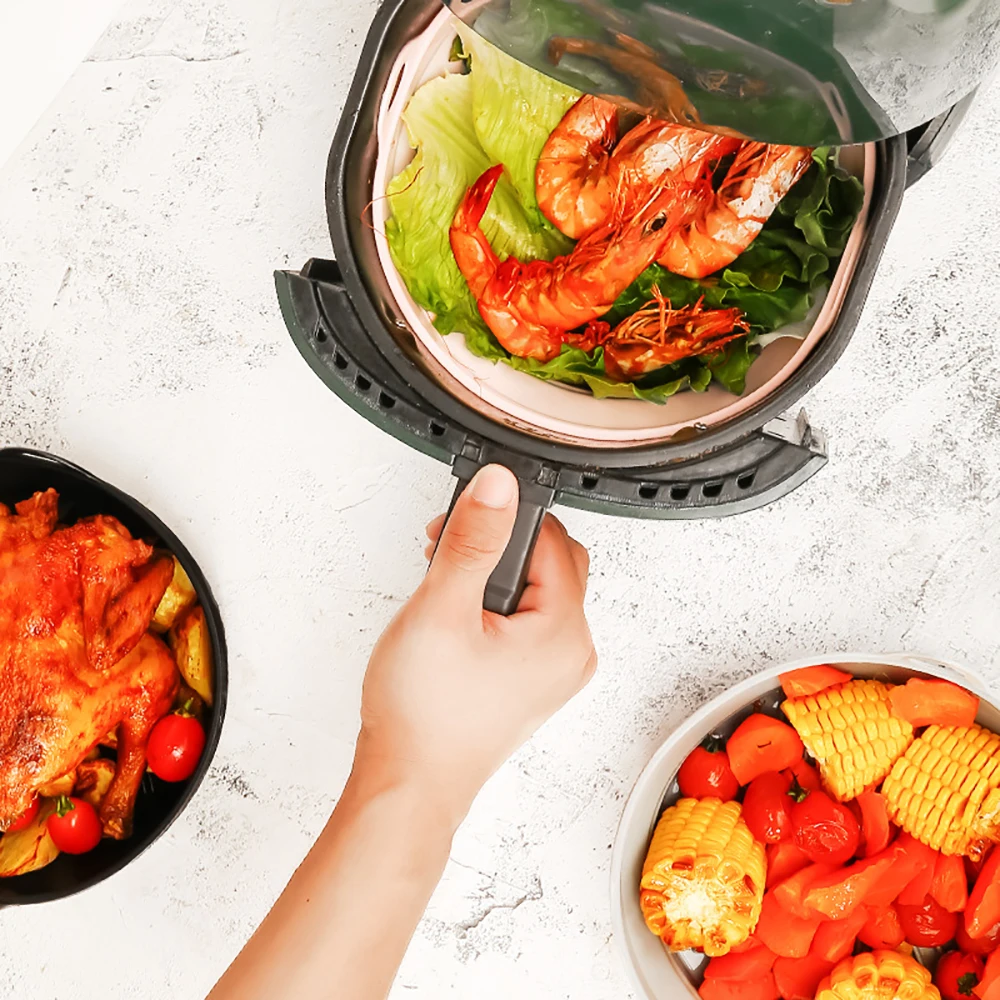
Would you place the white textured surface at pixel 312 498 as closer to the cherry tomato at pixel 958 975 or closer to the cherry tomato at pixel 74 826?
the cherry tomato at pixel 74 826

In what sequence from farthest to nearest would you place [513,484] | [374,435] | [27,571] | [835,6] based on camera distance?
[374,435], [27,571], [513,484], [835,6]

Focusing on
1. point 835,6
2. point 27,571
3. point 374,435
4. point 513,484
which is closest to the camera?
point 835,6

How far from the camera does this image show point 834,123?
579 mm

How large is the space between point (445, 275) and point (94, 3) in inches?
23.2

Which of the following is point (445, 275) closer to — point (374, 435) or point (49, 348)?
point (374, 435)

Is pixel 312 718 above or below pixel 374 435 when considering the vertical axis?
below

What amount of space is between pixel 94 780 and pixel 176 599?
0.82 feet

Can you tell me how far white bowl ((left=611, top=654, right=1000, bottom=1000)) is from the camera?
104 cm

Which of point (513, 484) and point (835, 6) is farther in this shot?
point (513, 484)

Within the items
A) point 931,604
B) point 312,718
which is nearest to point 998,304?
point 931,604

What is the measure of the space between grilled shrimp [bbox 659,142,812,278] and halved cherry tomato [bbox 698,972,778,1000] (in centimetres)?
81

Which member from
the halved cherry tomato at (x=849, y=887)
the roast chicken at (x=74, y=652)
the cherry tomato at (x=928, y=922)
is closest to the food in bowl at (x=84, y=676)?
the roast chicken at (x=74, y=652)

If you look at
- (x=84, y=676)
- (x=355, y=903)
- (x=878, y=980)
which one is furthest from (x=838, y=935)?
(x=84, y=676)

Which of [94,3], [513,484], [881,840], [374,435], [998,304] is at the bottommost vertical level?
[881,840]
